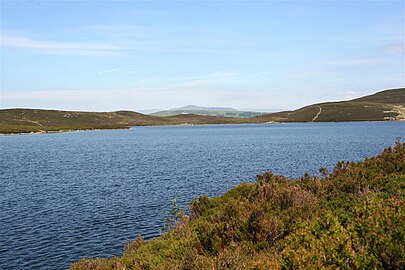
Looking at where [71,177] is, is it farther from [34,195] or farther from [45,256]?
[45,256]

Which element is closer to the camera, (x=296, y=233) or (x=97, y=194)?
(x=296, y=233)

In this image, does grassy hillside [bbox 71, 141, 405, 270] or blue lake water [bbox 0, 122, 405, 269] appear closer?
grassy hillside [bbox 71, 141, 405, 270]

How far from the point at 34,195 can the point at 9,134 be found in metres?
152

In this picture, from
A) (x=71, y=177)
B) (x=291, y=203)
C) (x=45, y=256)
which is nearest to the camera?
(x=291, y=203)

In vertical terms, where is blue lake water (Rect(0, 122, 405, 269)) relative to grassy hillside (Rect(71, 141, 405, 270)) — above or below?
below

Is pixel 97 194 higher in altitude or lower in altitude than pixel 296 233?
lower

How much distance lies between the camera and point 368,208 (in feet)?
30.5

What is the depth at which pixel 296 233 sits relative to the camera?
875 centimetres

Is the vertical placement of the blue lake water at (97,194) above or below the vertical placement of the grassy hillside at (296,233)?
below

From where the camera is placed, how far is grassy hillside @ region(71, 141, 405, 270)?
7371 mm

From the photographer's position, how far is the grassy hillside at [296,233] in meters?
7.37

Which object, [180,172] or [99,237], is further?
[180,172]

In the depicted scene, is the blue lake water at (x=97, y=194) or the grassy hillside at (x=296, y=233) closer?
the grassy hillside at (x=296, y=233)

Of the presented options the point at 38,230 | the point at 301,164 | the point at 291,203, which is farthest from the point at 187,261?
the point at 301,164
